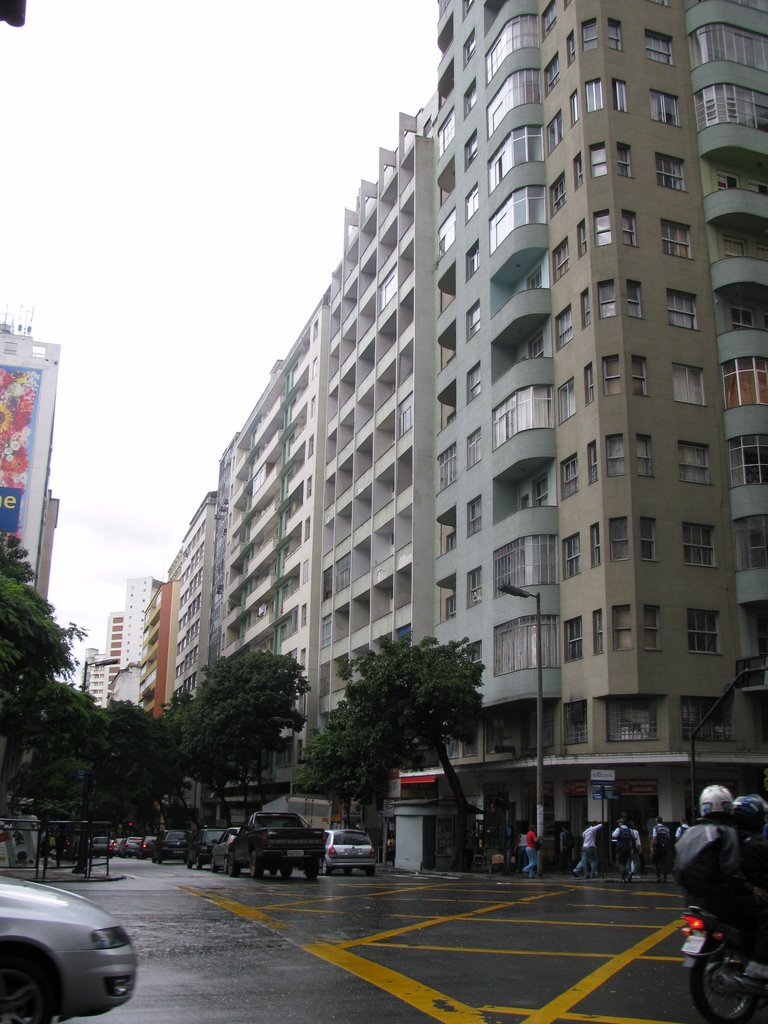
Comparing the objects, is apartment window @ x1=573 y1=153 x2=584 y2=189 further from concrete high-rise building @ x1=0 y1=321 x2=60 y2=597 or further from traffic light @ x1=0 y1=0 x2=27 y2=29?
concrete high-rise building @ x1=0 y1=321 x2=60 y2=597

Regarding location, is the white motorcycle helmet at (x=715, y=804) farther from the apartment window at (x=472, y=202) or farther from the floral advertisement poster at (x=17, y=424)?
the floral advertisement poster at (x=17, y=424)

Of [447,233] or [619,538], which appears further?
[447,233]

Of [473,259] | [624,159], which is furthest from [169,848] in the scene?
[624,159]

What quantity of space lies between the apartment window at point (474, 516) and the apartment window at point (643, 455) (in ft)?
30.7

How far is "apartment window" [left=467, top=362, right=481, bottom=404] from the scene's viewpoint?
45.8 m

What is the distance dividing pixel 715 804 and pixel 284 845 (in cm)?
2011

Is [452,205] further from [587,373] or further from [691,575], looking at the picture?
[691,575]

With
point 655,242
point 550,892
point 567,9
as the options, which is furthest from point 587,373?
Answer: point 550,892

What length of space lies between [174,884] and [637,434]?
822 inches

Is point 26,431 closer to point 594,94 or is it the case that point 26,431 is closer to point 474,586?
point 474,586

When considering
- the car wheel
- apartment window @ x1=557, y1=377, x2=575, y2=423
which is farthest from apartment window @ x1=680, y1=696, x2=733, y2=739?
the car wheel

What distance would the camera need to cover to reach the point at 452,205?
51.3 metres

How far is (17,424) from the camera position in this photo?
86938 millimetres

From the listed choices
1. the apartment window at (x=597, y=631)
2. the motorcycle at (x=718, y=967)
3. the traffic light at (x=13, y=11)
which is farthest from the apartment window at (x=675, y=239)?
the traffic light at (x=13, y=11)
